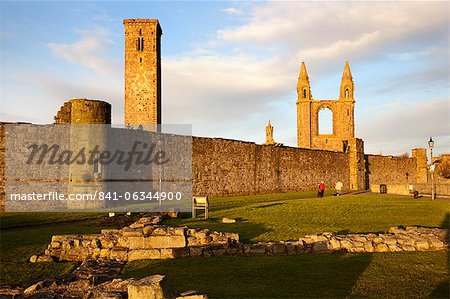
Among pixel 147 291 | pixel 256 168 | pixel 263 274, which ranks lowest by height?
pixel 263 274

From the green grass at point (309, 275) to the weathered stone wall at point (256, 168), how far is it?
2090cm

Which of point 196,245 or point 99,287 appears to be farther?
point 196,245

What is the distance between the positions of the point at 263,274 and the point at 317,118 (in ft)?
225

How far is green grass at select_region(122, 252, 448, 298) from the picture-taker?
654 cm

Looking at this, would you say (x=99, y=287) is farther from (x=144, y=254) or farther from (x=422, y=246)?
(x=422, y=246)

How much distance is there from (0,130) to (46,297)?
17.5 metres

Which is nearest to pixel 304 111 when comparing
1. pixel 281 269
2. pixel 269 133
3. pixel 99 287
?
pixel 269 133

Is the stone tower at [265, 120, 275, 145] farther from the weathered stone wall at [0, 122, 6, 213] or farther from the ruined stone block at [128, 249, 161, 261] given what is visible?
the ruined stone block at [128, 249, 161, 261]

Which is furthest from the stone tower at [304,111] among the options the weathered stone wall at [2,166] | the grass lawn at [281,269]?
the grass lawn at [281,269]

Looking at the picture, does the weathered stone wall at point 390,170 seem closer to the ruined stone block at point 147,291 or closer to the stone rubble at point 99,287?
the stone rubble at point 99,287

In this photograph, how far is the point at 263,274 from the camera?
7.63 m

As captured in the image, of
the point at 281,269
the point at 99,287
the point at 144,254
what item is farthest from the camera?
the point at 144,254

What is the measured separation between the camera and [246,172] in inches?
1351

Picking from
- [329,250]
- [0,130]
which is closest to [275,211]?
[329,250]
